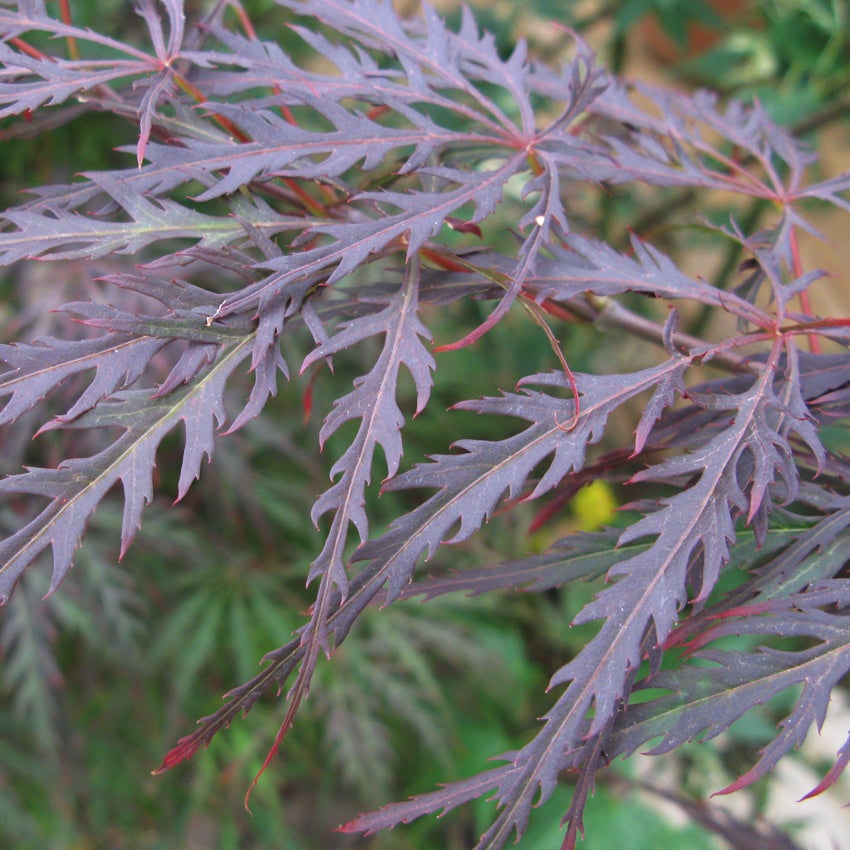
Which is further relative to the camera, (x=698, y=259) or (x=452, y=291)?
(x=698, y=259)

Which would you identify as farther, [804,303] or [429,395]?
[804,303]

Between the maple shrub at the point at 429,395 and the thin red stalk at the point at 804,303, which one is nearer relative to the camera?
the maple shrub at the point at 429,395

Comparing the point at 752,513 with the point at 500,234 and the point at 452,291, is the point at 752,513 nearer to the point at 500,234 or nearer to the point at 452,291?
the point at 452,291

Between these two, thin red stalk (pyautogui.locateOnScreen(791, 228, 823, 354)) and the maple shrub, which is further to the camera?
thin red stalk (pyautogui.locateOnScreen(791, 228, 823, 354))

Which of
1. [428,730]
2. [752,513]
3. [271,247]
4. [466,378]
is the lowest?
[428,730]

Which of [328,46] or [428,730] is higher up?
[328,46]

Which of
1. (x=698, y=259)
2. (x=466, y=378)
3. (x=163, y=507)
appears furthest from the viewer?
(x=698, y=259)

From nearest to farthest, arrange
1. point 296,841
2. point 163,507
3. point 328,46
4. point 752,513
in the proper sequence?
1. point 752,513
2. point 328,46
3. point 163,507
4. point 296,841

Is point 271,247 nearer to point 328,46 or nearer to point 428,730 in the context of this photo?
point 328,46

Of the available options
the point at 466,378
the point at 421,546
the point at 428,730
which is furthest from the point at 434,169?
the point at 466,378

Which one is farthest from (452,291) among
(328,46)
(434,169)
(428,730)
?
(428,730)
